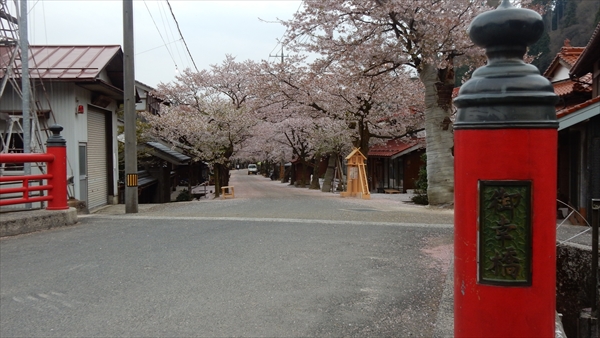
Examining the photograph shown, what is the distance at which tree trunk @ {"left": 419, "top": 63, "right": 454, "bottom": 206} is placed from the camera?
14.0 metres

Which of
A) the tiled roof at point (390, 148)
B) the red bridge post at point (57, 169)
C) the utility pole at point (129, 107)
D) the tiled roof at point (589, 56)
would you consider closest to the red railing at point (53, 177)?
the red bridge post at point (57, 169)

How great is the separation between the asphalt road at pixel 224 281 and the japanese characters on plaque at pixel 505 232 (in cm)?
191

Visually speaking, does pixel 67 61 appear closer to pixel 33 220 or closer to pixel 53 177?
pixel 53 177

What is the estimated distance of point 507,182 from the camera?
2164 millimetres

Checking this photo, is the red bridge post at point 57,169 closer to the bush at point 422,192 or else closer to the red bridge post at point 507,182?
the red bridge post at point 507,182

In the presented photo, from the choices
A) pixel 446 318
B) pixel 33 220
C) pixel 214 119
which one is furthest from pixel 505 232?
pixel 214 119

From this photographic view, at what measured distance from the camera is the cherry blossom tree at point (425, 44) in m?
13.1

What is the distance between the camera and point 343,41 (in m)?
15.1

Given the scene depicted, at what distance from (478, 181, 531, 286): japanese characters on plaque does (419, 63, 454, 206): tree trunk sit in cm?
1223

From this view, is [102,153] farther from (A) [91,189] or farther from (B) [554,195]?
(B) [554,195]

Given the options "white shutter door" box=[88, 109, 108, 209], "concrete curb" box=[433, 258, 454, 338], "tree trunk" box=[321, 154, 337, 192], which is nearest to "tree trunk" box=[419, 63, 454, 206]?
"concrete curb" box=[433, 258, 454, 338]

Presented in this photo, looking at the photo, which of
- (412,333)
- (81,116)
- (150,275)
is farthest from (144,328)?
(81,116)

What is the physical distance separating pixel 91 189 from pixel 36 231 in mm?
6943

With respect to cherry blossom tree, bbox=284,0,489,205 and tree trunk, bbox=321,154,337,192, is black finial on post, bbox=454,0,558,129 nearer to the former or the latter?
cherry blossom tree, bbox=284,0,489,205
